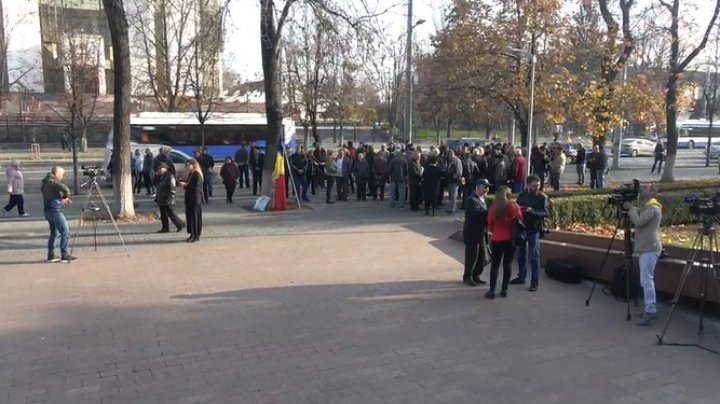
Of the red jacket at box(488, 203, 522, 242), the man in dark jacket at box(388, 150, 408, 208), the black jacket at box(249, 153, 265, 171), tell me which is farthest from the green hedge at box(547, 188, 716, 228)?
the black jacket at box(249, 153, 265, 171)

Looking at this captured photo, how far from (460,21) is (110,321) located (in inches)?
561

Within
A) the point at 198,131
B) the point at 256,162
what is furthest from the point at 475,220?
the point at 198,131

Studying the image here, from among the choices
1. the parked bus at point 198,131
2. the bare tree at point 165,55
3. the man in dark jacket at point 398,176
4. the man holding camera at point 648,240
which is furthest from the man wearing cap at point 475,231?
the bare tree at point 165,55

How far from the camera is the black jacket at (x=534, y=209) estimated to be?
27.2ft

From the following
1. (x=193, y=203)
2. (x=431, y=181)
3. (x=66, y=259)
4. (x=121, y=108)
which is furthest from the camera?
(x=431, y=181)

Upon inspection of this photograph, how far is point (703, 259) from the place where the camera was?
679 cm

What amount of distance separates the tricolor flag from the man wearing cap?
8208mm

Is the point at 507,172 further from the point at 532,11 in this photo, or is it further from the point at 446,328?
the point at 446,328

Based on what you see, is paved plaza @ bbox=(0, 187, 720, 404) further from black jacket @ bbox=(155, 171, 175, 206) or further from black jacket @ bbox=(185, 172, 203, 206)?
black jacket @ bbox=(155, 171, 175, 206)

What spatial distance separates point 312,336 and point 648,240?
3936 mm

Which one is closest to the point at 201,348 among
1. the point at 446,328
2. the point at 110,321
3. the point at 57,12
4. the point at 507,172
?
the point at 110,321

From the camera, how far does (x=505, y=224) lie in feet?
25.5

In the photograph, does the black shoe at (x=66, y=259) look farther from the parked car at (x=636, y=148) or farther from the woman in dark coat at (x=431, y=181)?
the parked car at (x=636, y=148)

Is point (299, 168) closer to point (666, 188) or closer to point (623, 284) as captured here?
point (666, 188)
